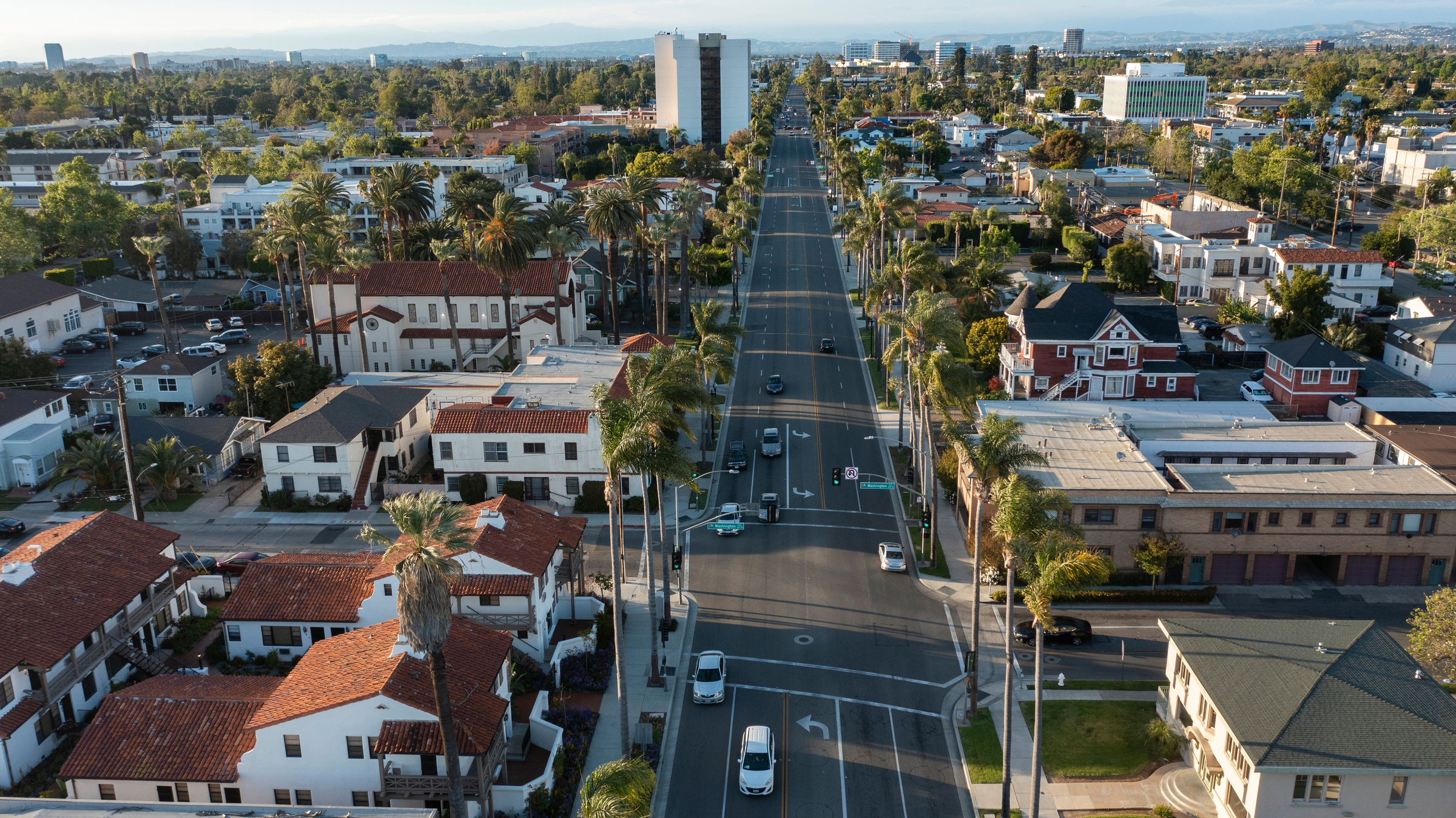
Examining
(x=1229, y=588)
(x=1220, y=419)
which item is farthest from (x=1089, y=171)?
(x=1229, y=588)

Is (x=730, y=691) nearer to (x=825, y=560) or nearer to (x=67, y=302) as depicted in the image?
(x=825, y=560)

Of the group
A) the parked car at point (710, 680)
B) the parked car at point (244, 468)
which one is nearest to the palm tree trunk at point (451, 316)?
the parked car at point (244, 468)

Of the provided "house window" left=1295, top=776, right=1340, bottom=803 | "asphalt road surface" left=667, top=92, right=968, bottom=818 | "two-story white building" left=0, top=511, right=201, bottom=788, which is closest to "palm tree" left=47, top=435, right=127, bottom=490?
"two-story white building" left=0, top=511, right=201, bottom=788

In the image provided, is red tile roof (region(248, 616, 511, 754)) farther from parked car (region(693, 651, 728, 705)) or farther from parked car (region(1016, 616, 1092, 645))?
parked car (region(1016, 616, 1092, 645))

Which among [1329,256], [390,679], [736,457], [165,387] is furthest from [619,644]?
[1329,256]

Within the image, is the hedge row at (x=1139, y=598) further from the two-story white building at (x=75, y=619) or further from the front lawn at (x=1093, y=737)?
the two-story white building at (x=75, y=619)

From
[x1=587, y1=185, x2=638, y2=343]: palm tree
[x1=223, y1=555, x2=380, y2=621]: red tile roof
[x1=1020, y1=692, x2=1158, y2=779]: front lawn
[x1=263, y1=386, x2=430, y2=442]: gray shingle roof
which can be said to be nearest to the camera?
[x1=1020, y1=692, x2=1158, y2=779]: front lawn
